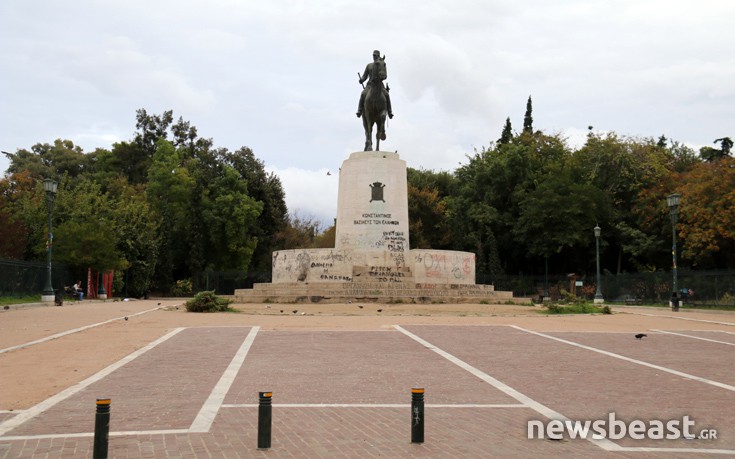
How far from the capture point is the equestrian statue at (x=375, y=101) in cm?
3204

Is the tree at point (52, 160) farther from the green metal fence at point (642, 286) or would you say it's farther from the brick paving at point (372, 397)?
the brick paving at point (372, 397)

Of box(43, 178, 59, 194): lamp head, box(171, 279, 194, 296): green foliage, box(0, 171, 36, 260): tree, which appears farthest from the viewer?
box(171, 279, 194, 296): green foliage

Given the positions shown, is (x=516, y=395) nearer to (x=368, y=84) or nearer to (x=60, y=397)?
(x=60, y=397)

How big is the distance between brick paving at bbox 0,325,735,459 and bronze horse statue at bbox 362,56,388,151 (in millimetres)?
19672

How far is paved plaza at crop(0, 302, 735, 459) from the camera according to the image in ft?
19.6

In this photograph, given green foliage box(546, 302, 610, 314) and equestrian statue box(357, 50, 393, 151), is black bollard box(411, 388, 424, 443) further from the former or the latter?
equestrian statue box(357, 50, 393, 151)

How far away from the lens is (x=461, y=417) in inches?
286

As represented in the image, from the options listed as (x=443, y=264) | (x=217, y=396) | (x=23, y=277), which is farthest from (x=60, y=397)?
(x=23, y=277)

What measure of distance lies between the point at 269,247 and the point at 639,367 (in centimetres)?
5316

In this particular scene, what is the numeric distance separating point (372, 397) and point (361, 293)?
20.1 m

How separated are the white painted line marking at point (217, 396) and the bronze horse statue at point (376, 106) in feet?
70.4

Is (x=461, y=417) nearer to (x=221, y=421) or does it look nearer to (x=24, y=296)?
(x=221, y=421)

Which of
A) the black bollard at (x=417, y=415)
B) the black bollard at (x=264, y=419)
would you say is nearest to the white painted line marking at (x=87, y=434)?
the black bollard at (x=264, y=419)

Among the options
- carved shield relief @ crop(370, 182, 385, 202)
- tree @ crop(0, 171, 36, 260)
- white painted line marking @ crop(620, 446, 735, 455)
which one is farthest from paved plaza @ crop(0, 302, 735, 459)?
tree @ crop(0, 171, 36, 260)
